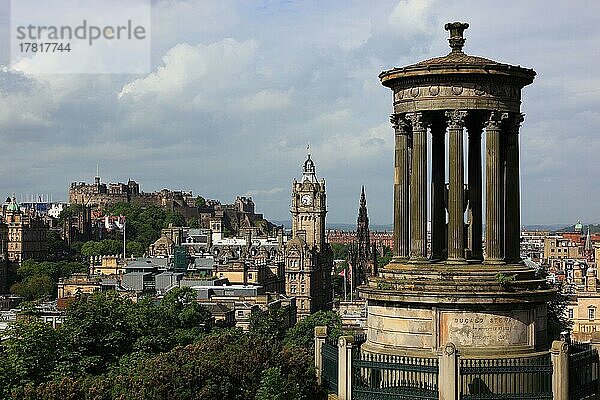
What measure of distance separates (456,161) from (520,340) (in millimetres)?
5071

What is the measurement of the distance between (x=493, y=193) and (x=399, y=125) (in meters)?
3.21

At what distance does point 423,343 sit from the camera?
3144 cm

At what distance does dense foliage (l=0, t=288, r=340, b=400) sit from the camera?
133 feet

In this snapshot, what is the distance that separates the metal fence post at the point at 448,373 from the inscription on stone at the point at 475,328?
1.41m

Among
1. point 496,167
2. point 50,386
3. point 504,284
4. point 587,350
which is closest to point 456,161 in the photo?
point 496,167

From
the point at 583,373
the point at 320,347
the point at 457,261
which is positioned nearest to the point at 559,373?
the point at 583,373

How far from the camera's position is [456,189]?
106ft

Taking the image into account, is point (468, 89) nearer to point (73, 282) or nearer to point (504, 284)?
point (504, 284)

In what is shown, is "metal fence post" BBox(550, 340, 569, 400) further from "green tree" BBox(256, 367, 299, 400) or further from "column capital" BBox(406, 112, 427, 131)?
"green tree" BBox(256, 367, 299, 400)

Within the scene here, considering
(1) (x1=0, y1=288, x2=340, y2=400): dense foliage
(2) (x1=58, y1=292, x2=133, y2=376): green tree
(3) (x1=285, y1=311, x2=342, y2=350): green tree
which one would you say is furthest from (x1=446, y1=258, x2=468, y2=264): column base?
(3) (x1=285, y1=311, x2=342, y2=350): green tree

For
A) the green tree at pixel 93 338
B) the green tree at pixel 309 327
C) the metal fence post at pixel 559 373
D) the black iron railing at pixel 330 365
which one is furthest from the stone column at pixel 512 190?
the green tree at pixel 309 327

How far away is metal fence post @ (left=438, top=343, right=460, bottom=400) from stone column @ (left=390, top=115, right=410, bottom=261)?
4044mm

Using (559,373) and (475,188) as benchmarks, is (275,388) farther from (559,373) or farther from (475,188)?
(559,373)

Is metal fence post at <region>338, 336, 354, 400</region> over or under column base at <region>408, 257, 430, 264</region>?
under
